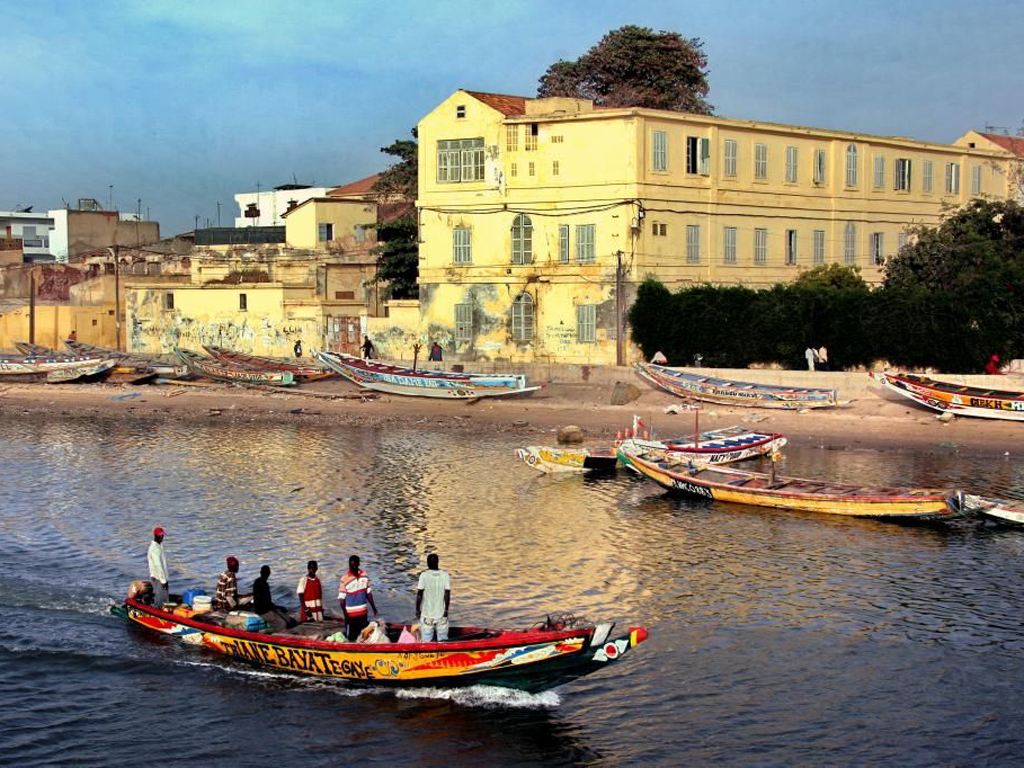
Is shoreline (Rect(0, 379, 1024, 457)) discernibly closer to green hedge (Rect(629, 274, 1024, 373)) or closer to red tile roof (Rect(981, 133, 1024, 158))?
green hedge (Rect(629, 274, 1024, 373))

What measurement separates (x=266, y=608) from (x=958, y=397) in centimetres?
2838

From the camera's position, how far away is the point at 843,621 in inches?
890

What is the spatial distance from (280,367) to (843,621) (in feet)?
120

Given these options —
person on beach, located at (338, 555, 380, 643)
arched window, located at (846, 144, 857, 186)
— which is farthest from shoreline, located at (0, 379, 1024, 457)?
person on beach, located at (338, 555, 380, 643)

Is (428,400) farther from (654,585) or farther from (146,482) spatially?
(654,585)

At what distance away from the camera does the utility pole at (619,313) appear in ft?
165

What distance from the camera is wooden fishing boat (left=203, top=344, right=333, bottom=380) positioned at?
179ft

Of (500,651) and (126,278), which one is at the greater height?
(126,278)

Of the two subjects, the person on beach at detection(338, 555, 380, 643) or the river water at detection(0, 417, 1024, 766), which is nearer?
the river water at detection(0, 417, 1024, 766)

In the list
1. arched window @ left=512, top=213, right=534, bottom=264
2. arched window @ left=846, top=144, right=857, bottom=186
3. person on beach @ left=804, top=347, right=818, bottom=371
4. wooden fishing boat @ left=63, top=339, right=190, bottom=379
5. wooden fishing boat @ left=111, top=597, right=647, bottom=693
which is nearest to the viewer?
wooden fishing boat @ left=111, top=597, right=647, bottom=693

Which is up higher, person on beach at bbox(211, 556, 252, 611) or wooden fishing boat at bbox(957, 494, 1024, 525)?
wooden fishing boat at bbox(957, 494, 1024, 525)

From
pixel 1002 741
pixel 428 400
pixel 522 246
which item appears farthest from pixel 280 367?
pixel 1002 741

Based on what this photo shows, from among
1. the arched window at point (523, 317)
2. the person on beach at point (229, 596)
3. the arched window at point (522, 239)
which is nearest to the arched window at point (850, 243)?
the arched window at point (522, 239)

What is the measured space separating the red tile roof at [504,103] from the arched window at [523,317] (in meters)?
7.79
